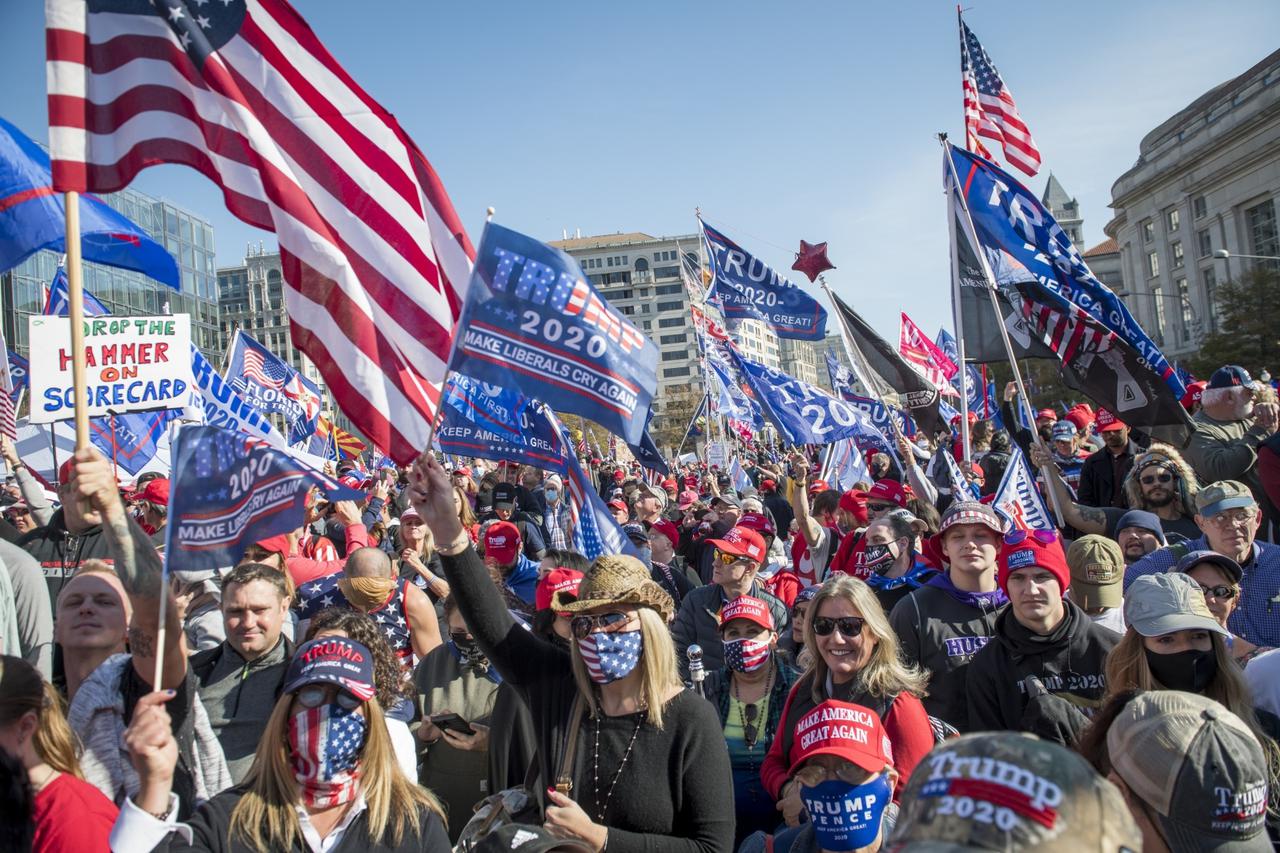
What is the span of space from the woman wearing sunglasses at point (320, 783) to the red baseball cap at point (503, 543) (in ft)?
13.3

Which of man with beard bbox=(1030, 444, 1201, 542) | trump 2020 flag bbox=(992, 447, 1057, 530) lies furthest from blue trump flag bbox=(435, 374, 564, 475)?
man with beard bbox=(1030, 444, 1201, 542)

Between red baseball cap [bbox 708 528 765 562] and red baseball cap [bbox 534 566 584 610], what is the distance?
118 cm

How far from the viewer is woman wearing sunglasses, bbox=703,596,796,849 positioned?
15.9ft

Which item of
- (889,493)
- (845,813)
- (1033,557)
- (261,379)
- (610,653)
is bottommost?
(845,813)

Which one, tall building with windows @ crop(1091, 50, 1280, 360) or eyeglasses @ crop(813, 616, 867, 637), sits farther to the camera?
tall building with windows @ crop(1091, 50, 1280, 360)

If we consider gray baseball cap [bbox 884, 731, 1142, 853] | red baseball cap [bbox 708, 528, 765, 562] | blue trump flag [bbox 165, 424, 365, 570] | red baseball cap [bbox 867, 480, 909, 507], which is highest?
blue trump flag [bbox 165, 424, 365, 570]

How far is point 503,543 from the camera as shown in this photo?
7.55 metres

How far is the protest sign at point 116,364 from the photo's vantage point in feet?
25.8

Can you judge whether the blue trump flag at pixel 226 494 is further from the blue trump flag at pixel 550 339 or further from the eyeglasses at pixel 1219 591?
the eyeglasses at pixel 1219 591

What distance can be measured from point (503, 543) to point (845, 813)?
469 centimetres

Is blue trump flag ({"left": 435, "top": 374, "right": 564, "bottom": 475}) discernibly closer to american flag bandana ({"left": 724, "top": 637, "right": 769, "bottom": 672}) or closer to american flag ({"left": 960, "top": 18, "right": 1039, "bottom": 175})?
american flag bandana ({"left": 724, "top": 637, "right": 769, "bottom": 672})

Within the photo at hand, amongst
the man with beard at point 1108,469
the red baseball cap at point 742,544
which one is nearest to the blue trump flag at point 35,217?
the red baseball cap at point 742,544

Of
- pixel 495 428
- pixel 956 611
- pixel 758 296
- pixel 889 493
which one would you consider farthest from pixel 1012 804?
pixel 758 296

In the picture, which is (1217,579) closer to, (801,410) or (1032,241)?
(1032,241)
